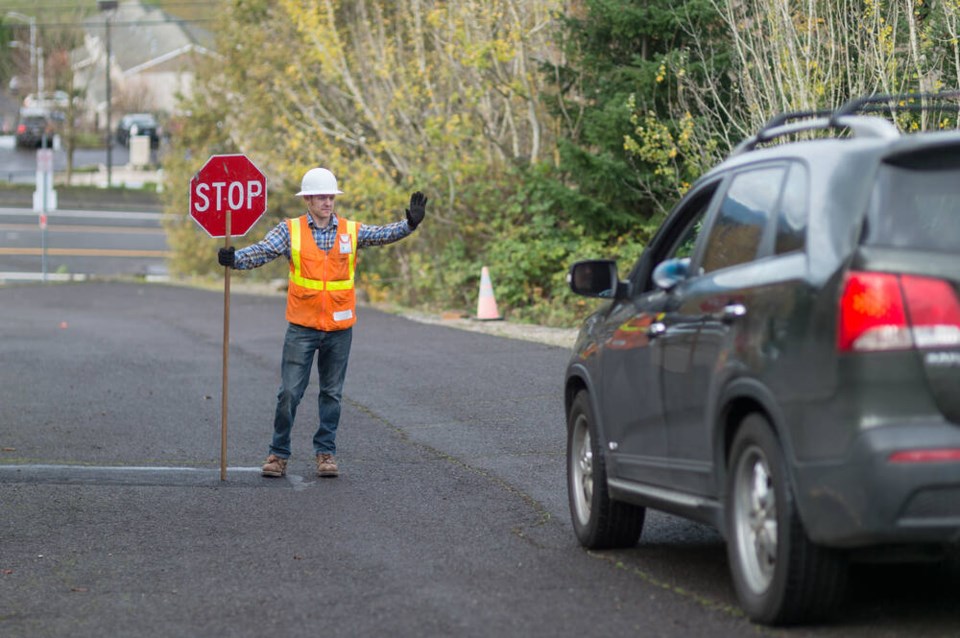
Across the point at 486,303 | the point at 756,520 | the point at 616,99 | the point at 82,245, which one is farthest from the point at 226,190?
the point at 82,245

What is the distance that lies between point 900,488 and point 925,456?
13 cm

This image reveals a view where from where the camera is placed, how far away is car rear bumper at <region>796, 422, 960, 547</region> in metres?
5.13

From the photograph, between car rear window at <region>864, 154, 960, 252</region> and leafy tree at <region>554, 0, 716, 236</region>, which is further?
leafy tree at <region>554, 0, 716, 236</region>

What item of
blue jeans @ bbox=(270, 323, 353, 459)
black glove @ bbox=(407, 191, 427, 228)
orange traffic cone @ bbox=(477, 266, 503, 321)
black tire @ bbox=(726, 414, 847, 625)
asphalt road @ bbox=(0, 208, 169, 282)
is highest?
black glove @ bbox=(407, 191, 427, 228)

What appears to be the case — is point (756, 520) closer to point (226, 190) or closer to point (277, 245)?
point (277, 245)

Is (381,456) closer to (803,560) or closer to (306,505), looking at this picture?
(306,505)

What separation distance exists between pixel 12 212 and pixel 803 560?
2577 inches

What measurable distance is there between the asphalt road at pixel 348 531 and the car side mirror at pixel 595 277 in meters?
1.26

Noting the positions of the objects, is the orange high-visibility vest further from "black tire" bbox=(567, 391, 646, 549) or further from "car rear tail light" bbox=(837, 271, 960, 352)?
"car rear tail light" bbox=(837, 271, 960, 352)

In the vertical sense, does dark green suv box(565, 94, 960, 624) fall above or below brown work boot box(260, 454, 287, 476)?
above

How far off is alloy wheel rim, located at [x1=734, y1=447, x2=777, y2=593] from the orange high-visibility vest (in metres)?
5.01

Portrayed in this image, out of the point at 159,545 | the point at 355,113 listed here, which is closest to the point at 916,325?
the point at 159,545

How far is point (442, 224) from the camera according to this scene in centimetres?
2850

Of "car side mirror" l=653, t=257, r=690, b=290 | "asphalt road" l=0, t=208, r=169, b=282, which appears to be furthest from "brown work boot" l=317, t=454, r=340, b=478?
"asphalt road" l=0, t=208, r=169, b=282
